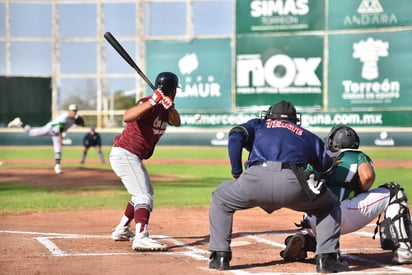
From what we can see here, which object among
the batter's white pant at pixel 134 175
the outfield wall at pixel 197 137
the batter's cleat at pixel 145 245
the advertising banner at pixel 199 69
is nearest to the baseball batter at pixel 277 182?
the batter's cleat at pixel 145 245

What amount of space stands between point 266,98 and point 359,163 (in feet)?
74.4

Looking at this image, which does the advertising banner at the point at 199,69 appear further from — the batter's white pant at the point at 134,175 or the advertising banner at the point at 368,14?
the batter's white pant at the point at 134,175

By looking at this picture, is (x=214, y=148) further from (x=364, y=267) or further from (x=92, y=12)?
(x=364, y=267)

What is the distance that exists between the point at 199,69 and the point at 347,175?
24102 millimetres

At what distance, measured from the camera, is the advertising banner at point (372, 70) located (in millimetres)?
27359

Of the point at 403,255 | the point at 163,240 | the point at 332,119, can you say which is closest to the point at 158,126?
the point at 163,240

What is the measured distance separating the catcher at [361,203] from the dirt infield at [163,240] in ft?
0.54

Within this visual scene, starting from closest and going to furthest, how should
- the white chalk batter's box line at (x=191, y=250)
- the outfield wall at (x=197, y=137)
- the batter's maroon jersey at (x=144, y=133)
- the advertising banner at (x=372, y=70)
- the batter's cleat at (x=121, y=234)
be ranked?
the white chalk batter's box line at (x=191, y=250)
the batter's maroon jersey at (x=144, y=133)
the batter's cleat at (x=121, y=234)
the outfield wall at (x=197, y=137)
the advertising banner at (x=372, y=70)

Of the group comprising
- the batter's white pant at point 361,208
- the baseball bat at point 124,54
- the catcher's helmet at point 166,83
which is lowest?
the batter's white pant at point 361,208

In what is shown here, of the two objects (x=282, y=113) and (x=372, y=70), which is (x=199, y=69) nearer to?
(x=372, y=70)

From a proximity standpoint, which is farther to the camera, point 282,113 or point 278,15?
point 278,15

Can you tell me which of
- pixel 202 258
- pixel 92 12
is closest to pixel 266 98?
pixel 92 12

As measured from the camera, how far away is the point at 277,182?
5.11 meters

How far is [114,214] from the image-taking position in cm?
1012
